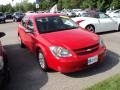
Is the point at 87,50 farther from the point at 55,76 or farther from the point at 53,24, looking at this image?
the point at 53,24

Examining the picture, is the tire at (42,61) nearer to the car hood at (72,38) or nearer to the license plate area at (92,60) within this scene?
the car hood at (72,38)

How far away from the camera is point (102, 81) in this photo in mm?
5500

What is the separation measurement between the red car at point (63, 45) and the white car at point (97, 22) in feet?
16.6

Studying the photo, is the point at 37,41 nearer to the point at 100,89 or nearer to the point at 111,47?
the point at 100,89

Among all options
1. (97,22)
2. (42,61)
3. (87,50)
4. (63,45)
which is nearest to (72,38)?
(63,45)

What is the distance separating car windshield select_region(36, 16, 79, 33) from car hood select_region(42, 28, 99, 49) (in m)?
0.30

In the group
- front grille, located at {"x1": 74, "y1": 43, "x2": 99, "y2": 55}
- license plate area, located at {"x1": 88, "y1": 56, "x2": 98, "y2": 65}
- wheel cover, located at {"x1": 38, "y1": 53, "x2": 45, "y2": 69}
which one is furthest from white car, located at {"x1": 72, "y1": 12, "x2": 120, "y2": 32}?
license plate area, located at {"x1": 88, "y1": 56, "x2": 98, "y2": 65}

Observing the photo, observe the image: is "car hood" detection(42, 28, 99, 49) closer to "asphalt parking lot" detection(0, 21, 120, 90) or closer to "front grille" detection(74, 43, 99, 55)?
"front grille" detection(74, 43, 99, 55)

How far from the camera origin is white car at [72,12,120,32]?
12.5 meters

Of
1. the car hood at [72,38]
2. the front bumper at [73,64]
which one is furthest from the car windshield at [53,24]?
the front bumper at [73,64]

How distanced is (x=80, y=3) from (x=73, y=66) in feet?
195

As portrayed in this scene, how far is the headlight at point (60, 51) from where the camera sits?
582 cm

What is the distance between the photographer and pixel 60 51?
5.88m

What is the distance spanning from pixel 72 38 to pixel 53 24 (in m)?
1.23
